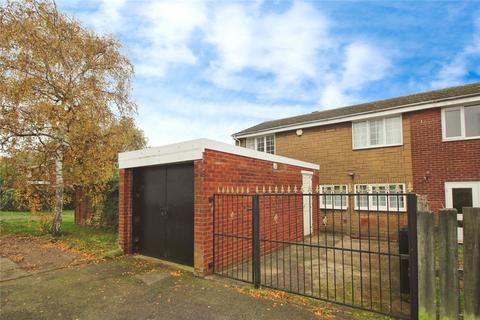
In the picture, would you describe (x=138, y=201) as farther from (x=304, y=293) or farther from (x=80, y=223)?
(x=80, y=223)

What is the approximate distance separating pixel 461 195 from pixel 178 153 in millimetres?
9856

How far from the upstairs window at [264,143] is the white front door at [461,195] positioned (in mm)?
7604

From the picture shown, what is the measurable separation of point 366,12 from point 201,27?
15.1ft

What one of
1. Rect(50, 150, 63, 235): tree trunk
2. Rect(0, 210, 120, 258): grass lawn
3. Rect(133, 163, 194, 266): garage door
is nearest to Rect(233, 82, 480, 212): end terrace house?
Rect(133, 163, 194, 266): garage door

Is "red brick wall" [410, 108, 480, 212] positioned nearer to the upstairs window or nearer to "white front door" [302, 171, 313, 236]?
"white front door" [302, 171, 313, 236]

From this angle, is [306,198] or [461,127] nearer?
[461,127]

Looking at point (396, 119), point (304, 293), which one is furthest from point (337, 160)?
point (304, 293)

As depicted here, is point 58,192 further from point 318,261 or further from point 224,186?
point 318,261

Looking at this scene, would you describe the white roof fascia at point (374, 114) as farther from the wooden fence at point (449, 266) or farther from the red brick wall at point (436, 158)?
the wooden fence at point (449, 266)

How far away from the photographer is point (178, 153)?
6.07 meters

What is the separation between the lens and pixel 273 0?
23.1ft

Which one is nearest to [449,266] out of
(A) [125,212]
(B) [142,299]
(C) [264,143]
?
(B) [142,299]

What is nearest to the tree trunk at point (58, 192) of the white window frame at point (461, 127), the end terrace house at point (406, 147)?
the end terrace house at point (406, 147)

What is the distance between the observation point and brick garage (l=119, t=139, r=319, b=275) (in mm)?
5574
